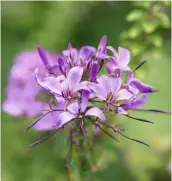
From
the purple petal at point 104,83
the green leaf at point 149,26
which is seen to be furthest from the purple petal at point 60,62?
the green leaf at point 149,26

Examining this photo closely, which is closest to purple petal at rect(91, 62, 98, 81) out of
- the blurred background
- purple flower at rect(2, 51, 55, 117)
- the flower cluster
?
the flower cluster

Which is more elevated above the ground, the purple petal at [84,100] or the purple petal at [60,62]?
the purple petal at [60,62]

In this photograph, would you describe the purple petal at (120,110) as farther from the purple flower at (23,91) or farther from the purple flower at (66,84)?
the purple flower at (23,91)

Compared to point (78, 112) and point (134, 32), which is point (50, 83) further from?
point (134, 32)

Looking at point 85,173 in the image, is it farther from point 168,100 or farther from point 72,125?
point 168,100

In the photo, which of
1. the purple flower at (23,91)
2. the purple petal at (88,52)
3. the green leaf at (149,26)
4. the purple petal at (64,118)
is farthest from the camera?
the purple flower at (23,91)

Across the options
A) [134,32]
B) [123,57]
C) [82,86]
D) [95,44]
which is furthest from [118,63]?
[95,44]

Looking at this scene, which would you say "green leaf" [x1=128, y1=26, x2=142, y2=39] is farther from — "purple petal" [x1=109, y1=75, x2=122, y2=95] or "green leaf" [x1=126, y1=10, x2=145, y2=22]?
"purple petal" [x1=109, y1=75, x2=122, y2=95]
